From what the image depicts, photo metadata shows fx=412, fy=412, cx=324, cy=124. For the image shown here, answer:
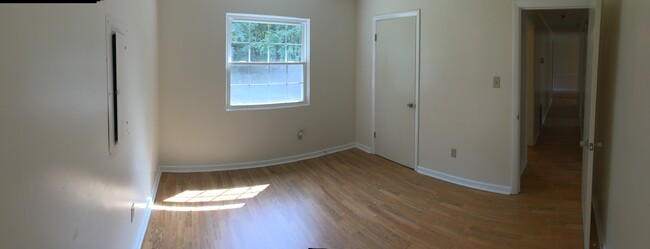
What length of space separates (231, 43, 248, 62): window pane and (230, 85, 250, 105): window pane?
327 mm

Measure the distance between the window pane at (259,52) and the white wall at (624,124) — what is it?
11.4 ft

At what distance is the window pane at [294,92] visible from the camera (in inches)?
214

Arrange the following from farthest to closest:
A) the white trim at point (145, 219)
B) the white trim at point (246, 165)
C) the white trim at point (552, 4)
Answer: the white trim at point (246, 165) → the white trim at point (552, 4) → the white trim at point (145, 219)

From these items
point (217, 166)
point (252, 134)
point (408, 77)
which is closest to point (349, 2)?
point (408, 77)

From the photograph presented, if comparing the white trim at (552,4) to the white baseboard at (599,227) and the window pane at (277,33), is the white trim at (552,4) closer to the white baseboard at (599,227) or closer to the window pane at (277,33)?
the white baseboard at (599,227)

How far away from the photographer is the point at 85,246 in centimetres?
157

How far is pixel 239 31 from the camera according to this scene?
4.96 meters

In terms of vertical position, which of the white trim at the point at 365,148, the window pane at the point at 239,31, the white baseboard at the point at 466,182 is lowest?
the white baseboard at the point at 466,182

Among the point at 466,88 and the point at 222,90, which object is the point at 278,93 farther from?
the point at 466,88

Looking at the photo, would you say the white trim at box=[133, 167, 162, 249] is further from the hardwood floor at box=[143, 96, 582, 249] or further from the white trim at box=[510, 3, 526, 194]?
the white trim at box=[510, 3, 526, 194]

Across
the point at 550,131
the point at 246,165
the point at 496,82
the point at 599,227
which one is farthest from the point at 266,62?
the point at 550,131

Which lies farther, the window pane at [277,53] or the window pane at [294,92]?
the window pane at [294,92]

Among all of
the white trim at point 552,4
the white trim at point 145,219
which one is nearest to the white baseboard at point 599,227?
the white trim at point 552,4

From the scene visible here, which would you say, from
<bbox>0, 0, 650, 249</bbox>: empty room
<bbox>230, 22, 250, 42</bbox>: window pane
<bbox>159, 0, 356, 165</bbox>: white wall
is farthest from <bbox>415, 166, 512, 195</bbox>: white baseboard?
<bbox>230, 22, 250, 42</bbox>: window pane
